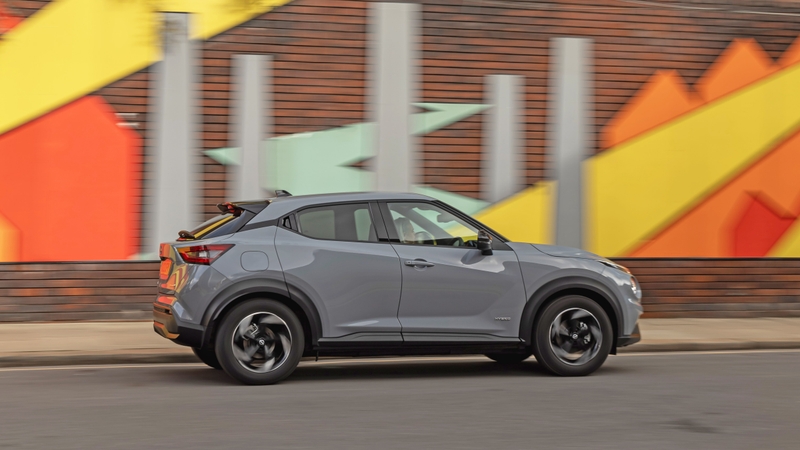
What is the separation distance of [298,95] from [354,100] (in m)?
0.73

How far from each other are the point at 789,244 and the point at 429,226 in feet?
24.7

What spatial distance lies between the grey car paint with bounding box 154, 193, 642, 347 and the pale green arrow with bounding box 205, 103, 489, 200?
413 cm

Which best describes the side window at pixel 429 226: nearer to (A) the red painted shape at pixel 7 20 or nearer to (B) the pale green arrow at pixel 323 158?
(B) the pale green arrow at pixel 323 158

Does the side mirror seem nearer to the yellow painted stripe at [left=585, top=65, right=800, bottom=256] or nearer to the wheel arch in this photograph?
the wheel arch

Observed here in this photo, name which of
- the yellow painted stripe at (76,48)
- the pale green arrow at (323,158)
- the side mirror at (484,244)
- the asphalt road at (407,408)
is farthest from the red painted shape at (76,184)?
the side mirror at (484,244)

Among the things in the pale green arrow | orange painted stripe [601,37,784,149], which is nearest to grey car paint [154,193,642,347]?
the pale green arrow

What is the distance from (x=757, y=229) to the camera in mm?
13281

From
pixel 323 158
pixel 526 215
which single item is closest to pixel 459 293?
pixel 323 158

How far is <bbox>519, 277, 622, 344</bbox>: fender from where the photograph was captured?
8023mm

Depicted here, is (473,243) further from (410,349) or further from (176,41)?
(176,41)

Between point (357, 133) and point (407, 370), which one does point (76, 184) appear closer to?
point (357, 133)

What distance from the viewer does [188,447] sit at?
5543 millimetres

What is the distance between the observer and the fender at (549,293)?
8.02 meters

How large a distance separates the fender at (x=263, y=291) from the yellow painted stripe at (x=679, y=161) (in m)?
6.19
